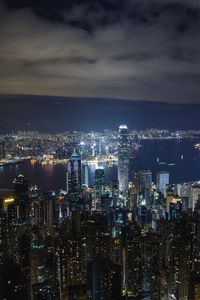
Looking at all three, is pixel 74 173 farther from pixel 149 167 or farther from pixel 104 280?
pixel 104 280

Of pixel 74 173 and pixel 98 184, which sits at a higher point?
pixel 74 173

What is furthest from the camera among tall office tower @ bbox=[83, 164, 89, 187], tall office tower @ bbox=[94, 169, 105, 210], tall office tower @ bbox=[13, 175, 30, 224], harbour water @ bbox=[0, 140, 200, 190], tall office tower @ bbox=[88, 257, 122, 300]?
tall office tower @ bbox=[83, 164, 89, 187]

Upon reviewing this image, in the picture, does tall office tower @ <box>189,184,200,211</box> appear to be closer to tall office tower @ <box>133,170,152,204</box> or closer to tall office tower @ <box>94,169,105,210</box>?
tall office tower @ <box>133,170,152,204</box>

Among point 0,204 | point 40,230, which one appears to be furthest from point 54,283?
point 0,204

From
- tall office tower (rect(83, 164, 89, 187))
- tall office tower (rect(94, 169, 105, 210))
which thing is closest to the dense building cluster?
tall office tower (rect(94, 169, 105, 210))

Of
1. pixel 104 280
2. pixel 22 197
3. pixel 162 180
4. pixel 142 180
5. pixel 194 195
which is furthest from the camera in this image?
A: pixel 162 180

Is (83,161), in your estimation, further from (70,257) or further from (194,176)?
(70,257)

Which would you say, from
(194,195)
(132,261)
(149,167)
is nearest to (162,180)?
(149,167)
